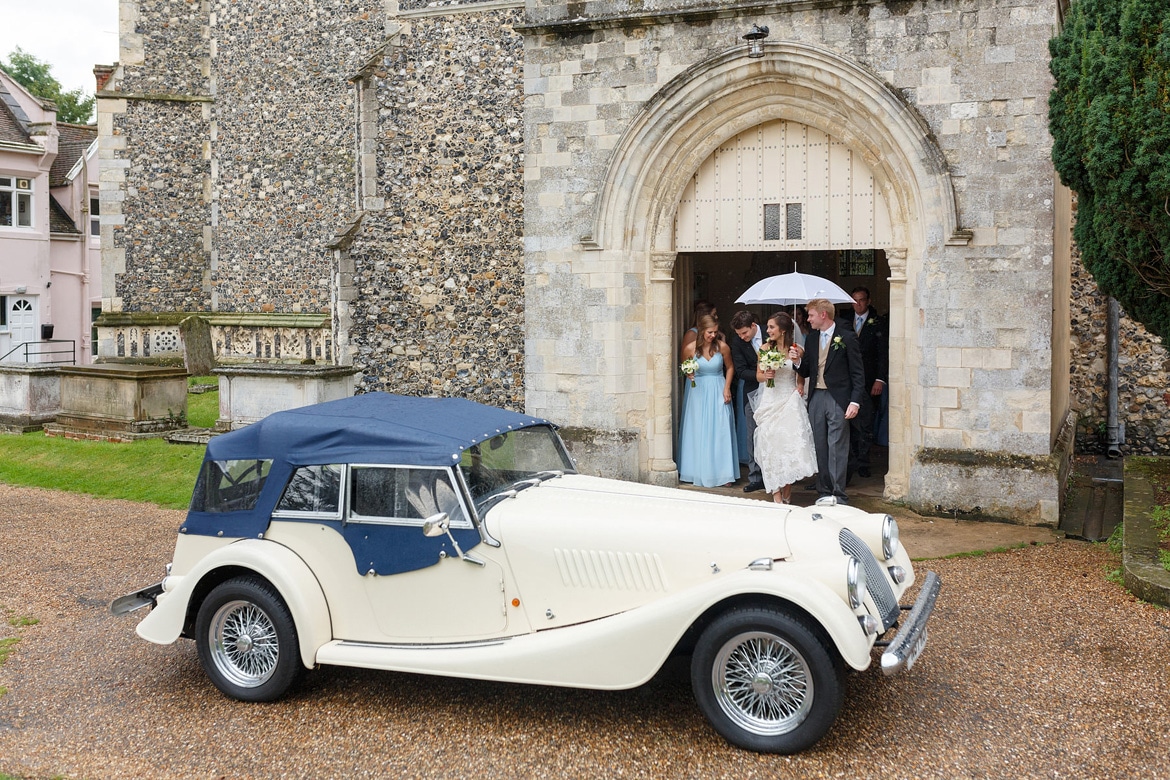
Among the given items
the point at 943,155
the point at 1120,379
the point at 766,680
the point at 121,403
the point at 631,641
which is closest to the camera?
the point at 766,680

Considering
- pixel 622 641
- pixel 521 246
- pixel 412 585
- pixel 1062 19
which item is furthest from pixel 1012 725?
pixel 521 246

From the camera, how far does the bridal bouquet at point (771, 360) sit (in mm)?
8195

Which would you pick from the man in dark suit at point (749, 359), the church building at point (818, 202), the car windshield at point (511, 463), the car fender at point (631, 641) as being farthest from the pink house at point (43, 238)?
the car fender at point (631, 641)

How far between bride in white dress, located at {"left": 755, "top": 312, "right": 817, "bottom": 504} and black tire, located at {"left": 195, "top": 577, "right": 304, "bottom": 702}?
4635 millimetres

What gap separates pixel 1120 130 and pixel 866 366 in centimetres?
376

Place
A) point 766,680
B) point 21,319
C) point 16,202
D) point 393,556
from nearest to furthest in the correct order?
1. point 766,680
2. point 393,556
3. point 16,202
4. point 21,319

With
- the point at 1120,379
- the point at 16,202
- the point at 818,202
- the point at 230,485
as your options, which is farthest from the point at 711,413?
the point at 16,202

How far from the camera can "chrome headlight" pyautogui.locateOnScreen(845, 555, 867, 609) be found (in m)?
4.17

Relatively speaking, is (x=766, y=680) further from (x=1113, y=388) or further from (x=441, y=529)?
(x=1113, y=388)

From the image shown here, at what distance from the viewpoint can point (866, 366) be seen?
34.0 feet

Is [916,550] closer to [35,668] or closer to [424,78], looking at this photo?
[35,668]

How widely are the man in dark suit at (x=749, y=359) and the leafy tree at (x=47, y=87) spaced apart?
41443 mm

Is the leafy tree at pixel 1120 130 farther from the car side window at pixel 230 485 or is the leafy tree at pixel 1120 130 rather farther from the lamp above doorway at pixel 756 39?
the car side window at pixel 230 485

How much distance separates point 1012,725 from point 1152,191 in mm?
4278
